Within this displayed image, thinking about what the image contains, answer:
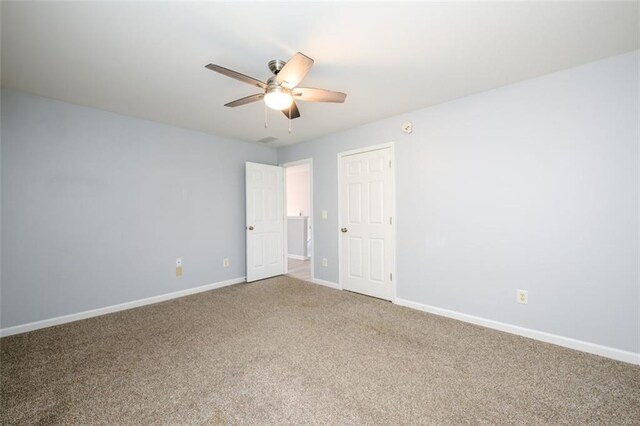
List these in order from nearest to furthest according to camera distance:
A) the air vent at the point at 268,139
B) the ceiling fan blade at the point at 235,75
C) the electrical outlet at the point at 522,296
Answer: the ceiling fan blade at the point at 235,75 → the electrical outlet at the point at 522,296 → the air vent at the point at 268,139

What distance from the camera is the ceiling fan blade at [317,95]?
2133 millimetres

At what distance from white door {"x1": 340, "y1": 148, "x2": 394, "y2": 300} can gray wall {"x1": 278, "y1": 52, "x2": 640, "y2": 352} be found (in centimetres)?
19

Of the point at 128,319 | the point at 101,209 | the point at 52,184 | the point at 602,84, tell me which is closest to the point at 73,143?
the point at 52,184

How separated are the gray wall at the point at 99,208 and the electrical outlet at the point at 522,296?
385 cm

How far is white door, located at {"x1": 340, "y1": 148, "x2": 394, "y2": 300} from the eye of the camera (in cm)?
355

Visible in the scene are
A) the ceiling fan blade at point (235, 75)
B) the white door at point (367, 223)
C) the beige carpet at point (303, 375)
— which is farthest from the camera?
the white door at point (367, 223)

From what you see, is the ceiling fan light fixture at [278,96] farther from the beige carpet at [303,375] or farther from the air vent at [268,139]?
the air vent at [268,139]

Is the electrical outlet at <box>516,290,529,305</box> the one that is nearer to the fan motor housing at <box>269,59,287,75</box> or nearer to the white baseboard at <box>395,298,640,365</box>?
the white baseboard at <box>395,298,640,365</box>

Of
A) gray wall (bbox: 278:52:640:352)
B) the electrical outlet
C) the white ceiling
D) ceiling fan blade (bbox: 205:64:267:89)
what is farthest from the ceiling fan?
the electrical outlet

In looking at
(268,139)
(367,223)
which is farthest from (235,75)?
(268,139)

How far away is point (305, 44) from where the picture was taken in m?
1.95

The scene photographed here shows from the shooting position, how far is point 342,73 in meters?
2.37

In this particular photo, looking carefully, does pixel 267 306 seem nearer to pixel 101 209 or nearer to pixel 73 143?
pixel 101 209

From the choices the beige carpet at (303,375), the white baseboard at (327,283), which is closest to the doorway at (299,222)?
the white baseboard at (327,283)
